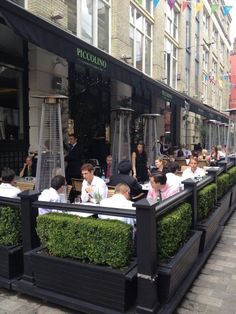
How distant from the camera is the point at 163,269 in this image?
3.23m

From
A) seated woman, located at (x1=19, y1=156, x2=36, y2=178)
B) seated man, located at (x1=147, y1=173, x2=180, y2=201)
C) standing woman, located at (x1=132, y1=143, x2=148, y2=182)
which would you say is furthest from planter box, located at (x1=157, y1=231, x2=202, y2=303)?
standing woman, located at (x1=132, y1=143, x2=148, y2=182)

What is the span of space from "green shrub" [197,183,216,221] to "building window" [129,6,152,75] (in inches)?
397

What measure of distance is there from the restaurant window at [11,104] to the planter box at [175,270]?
558 cm

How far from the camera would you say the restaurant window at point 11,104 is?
8156mm

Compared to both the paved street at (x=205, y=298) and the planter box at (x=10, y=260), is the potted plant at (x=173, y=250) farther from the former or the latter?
the planter box at (x=10, y=260)

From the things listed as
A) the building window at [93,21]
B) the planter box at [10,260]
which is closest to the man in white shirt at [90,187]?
the planter box at [10,260]

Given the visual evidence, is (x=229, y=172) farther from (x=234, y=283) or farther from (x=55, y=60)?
(x=55, y=60)

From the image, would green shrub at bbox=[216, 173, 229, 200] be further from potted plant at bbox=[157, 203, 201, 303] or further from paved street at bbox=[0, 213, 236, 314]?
potted plant at bbox=[157, 203, 201, 303]

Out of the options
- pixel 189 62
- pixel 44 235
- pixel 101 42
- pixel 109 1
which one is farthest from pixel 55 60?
pixel 189 62

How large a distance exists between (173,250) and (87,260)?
0.89m

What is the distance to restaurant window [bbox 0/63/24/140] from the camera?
816 centimetres

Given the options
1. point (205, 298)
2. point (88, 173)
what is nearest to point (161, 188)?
point (88, 173)

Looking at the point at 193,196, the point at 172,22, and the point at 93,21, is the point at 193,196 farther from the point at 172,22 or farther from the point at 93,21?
the point at 172,22

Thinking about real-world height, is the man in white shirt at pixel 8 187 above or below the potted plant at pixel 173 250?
above
